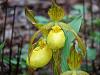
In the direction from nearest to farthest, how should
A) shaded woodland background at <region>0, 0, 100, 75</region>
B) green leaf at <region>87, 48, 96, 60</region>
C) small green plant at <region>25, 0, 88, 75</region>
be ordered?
small green plant at <region>25, 0, 88, 75</region>
shaded woodland background at <region>0, 0, 100, 75</region>
green leaf at <region>87, 48, 96, 60</region>

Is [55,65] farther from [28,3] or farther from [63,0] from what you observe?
[63,0]

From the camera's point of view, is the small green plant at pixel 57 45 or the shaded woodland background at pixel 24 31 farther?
the shaded woodland background at pixel 24 31

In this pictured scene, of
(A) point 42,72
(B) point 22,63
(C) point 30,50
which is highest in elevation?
(C) point 30,50

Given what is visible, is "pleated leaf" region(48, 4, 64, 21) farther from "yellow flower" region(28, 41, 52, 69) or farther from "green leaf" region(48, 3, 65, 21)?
"yellow flower" region(28, 41, 52, 69)

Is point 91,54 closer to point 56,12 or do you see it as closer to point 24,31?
point 56,12

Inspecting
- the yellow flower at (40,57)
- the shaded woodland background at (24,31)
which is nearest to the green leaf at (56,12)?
the yellow flower at (40,57)

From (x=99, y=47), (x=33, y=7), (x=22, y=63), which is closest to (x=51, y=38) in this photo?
(x=22, y=63)

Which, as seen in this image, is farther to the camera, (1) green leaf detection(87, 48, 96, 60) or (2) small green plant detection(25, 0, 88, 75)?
(1) green leaf detection(87, 48, 96, 60)

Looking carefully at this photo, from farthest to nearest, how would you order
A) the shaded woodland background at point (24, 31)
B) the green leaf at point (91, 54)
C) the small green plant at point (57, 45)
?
the green leaf at point (91, 54) < the shaded woodland background at point (24, 31) < the small green plant at point (57, 45)

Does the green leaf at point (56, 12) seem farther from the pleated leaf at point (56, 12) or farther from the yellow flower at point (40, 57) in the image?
the yellow flower at point (40, 57)

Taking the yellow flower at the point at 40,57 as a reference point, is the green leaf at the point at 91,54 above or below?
below

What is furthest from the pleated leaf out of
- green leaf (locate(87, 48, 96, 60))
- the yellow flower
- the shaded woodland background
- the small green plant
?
green leaf (locate(87, 48, 96, 60))
